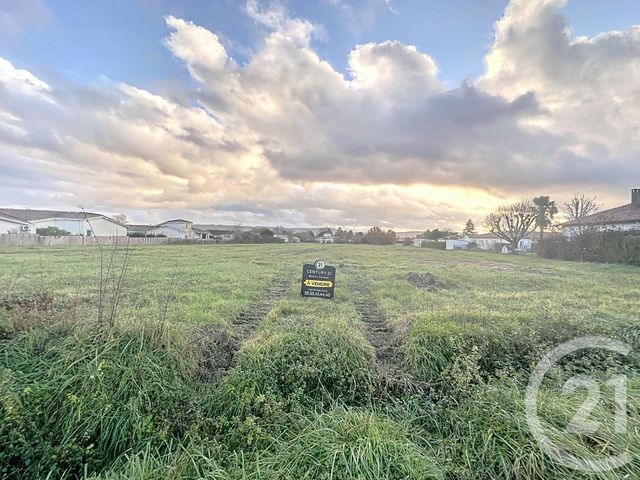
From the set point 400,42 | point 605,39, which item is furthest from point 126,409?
point 605,39

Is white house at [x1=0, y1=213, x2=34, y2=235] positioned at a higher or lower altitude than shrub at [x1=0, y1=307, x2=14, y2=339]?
higher

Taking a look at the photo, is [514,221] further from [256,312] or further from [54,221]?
[54,221]

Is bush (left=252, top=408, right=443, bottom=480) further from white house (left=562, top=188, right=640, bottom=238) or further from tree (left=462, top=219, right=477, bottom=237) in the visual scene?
tree (left=462, top=219, right=477, bottom=237)

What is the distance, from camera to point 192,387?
3.10m

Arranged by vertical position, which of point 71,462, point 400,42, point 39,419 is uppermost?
point 400,42

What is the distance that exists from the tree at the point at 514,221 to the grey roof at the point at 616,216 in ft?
27.1

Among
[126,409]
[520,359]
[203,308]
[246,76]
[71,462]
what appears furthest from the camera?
[246,76]

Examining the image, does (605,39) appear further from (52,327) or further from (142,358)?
(52,327)

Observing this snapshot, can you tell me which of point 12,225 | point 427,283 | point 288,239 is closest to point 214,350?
point 427,283

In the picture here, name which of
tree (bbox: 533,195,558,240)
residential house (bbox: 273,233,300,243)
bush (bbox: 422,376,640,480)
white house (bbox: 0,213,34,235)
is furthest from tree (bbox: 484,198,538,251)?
white house (bbox: 0,213,34,235)

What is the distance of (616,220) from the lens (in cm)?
2267

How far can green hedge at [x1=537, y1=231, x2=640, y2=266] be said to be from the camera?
17844 millimetres

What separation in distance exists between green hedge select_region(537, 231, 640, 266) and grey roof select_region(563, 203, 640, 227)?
2.26 metres

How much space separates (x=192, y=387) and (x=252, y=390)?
779 millimetres
